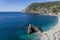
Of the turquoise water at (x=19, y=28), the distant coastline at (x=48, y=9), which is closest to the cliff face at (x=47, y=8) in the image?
the distant coastline at (x=48, y=9)

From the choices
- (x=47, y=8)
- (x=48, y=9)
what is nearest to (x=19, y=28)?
(x=48, y=9)

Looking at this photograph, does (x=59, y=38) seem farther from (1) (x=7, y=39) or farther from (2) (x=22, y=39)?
(1) (x=7, y=39)

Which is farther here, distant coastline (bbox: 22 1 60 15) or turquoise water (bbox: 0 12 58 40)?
distant coastline (bbox: 22 1 60 15)

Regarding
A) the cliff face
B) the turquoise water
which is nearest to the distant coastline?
the cliff face

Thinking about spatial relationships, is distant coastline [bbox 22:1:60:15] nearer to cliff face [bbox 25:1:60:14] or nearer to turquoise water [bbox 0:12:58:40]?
cliff face [bbox 25:1:60:14]

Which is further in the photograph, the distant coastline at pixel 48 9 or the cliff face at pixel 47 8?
the cliff face at pixel 47 8

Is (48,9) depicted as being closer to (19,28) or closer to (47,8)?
(47,8)

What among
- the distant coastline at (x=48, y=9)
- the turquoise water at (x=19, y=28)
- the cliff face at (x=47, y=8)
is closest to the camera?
the turquoise water at (x=19, y=28)

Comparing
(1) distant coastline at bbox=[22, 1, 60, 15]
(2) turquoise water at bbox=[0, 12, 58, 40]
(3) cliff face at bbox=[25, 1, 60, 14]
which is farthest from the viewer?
(3) cliff face at bbox=[25, 1, 60, 14]

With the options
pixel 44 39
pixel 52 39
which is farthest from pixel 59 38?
pixel 44 39

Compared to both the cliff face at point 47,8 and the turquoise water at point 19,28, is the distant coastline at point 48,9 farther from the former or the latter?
the turquoise water at point 19,28

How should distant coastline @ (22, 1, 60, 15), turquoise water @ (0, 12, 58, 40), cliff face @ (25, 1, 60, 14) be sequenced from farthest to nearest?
cliff face @ (25, 1, 60, 14)
distant coastline @ (22, 1, 60, 15)
turquoise water @ (0, 12, 58, 40)

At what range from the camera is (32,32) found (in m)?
33.5

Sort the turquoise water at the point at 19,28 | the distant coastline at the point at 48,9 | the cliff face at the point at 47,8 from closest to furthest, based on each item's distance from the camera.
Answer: the turquoise water at the point at 19,28, the distant coastline at the point at 48,9, the cliff face at the point at 47,8
